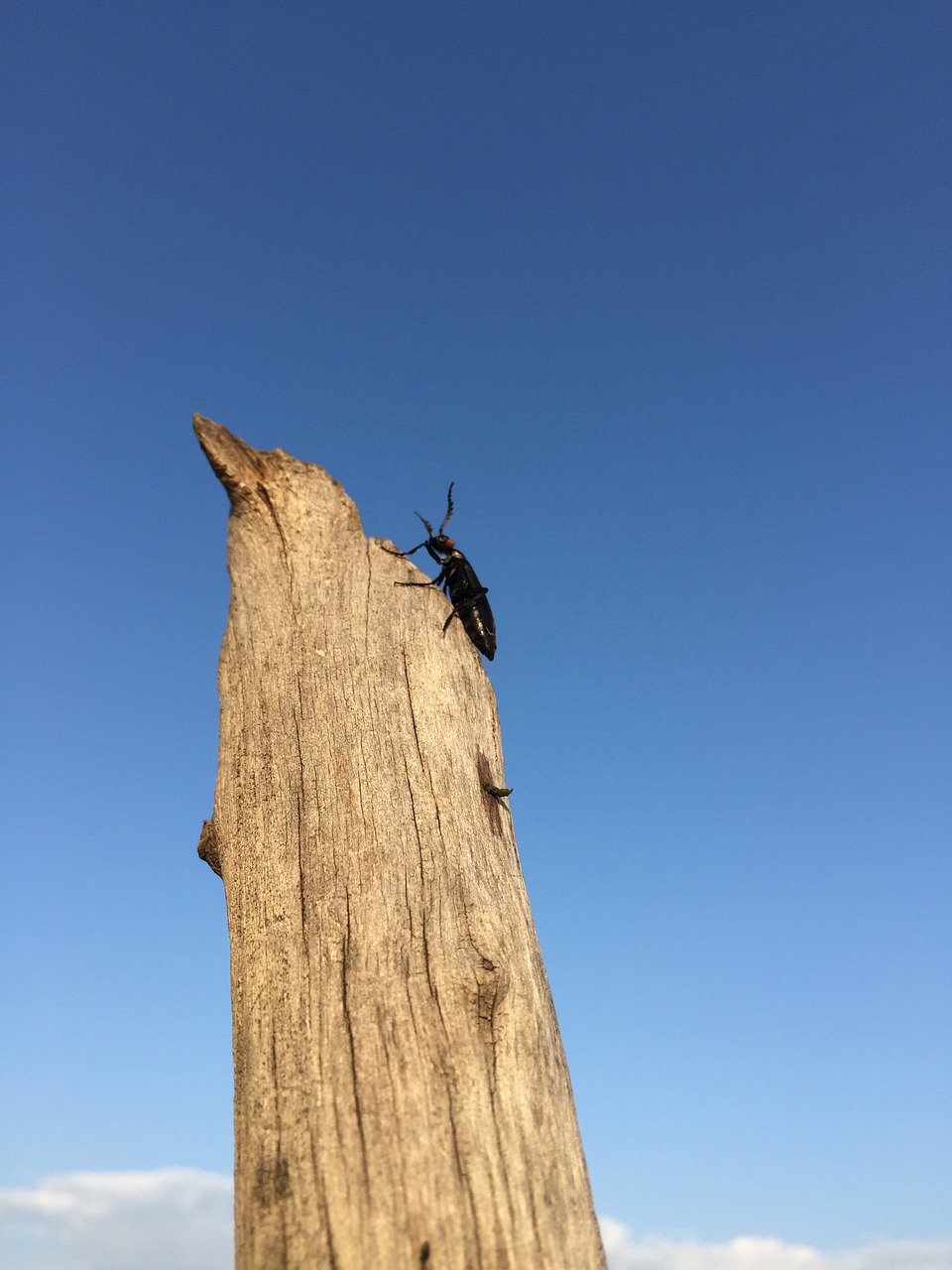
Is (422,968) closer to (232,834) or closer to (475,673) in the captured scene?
(232,834)

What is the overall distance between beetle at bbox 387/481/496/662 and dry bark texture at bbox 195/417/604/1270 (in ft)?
1.06

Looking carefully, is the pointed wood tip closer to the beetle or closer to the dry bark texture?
the dry bark texture

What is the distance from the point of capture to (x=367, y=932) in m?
2.84

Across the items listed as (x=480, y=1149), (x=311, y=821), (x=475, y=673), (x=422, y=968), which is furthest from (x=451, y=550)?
(x=480, y=1149)

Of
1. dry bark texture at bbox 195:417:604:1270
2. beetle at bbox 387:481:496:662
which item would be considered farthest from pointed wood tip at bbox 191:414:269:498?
beetle at bbox 387:481:496:662

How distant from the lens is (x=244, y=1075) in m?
2.74

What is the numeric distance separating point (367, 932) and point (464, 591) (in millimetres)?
2113

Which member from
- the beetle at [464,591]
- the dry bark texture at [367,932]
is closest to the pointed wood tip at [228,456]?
the dry bark texture at [367,932]

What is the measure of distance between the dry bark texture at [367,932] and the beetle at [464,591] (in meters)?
0.32

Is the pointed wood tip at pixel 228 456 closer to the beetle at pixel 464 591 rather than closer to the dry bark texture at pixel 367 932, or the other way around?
the dry bark texture at pixel 367 932

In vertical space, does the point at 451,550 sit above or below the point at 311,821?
above

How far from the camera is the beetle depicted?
13.8 feet

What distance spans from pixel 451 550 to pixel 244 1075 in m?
3.03

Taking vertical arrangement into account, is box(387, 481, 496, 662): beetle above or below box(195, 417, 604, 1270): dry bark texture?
above
